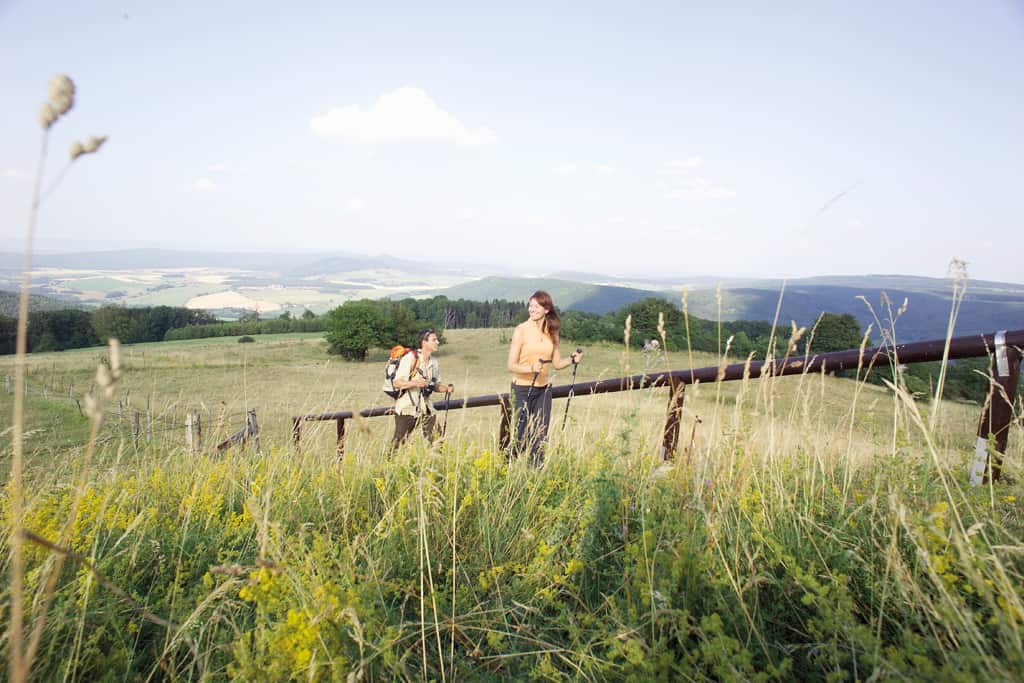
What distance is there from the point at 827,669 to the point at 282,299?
13862 cm

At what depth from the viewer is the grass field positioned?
1.47 m

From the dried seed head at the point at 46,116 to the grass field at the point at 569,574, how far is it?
2.78 feet

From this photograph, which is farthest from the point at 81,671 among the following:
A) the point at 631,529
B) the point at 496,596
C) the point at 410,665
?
the point at 631,529

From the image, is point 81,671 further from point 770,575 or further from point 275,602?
point 770,575

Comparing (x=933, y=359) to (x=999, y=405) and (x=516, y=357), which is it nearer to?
(x=999, y=405)

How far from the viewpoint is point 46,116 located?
2.59 ft

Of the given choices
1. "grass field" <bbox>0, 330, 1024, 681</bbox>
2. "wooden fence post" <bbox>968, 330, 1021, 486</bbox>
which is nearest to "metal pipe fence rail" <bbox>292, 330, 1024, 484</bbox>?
"wooden fence post" <bbox>968, 330, 1021, 486</bbox>

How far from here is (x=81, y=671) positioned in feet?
5.56

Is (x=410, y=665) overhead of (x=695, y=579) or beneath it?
beneath

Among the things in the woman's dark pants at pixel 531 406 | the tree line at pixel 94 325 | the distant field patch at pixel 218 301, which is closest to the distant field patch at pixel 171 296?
the distant field patch at pixel 218 301

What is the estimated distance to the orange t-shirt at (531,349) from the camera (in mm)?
5123

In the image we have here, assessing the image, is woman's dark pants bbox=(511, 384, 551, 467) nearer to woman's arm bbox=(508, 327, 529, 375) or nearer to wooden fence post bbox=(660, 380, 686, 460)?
woman's arm bbox=(508, 327, 529, 375)

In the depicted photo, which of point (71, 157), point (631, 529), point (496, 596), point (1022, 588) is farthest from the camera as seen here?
point (631, 529)

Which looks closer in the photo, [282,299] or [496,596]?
[496,596]
